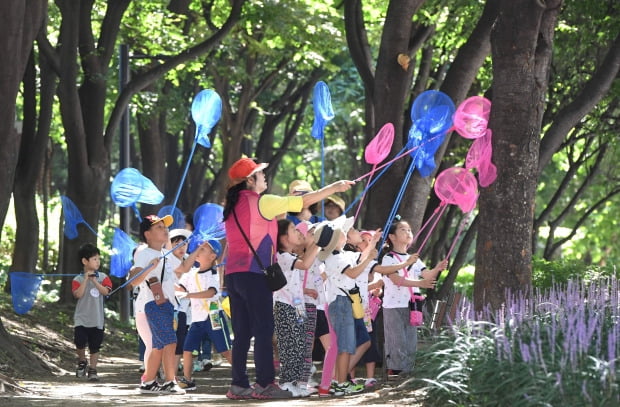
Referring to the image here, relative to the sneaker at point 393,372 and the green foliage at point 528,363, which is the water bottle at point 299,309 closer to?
the sneaker at point 393,372

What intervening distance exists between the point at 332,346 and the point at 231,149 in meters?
17.3

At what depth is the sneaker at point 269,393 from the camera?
10750 mm

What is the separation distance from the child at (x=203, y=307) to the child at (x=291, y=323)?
174 centimetres

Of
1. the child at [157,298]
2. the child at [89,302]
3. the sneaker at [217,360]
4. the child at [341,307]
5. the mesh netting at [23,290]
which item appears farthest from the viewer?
the sneaker at [217,360]

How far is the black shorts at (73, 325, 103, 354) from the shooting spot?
14578mm

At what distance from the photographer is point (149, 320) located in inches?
457

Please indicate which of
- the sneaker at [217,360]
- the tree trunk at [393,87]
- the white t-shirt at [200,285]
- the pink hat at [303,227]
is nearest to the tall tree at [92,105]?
the sneaker at [217,360]

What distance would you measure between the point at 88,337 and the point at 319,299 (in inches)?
164

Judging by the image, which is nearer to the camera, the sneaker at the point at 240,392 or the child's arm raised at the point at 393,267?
the sneaker at the point at 240,392

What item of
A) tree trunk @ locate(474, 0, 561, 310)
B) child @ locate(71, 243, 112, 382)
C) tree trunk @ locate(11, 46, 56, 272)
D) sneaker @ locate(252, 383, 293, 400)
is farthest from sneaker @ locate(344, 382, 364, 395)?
tree trunk @ locate(11, 46, 56, 272)

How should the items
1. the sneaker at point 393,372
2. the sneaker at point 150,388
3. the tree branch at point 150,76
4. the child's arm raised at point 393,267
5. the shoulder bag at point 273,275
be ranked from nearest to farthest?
the shoulder bag at point 273,275, the child's arm raised at point 393,267, the sneaker at point 150,388, the sneaker at point 393,372, the tree branch at point 150,76

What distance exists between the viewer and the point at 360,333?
39.0 ft

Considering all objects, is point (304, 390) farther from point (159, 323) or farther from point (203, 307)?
point (203, 307)

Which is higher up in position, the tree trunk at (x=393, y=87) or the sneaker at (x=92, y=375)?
the tree trunk at (x=393, y=87)
